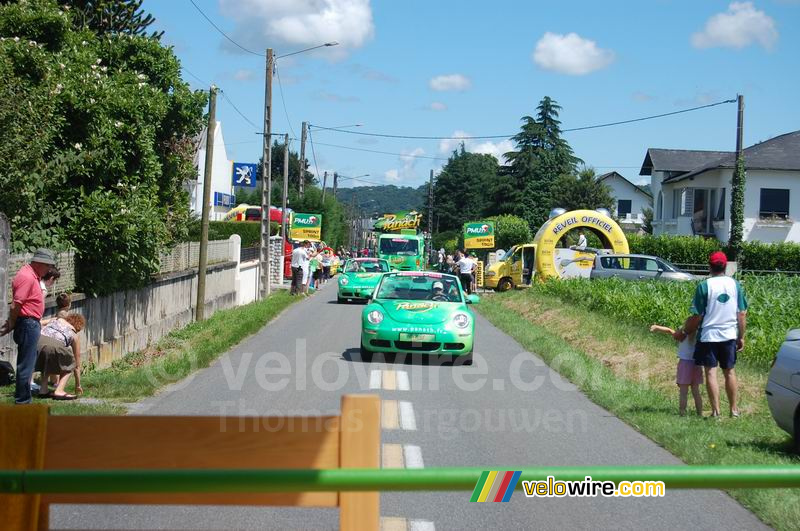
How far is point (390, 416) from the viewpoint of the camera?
957cm

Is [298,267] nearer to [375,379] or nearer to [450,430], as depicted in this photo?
[375,379]

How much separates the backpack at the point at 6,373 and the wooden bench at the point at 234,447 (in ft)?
25.7

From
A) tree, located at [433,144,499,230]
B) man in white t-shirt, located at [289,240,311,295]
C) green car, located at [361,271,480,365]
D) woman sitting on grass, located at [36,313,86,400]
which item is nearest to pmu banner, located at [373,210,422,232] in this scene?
Answer: man in white t-shirt, located at [289,240,311,295]

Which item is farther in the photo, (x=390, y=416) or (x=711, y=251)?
(x=711, y=251)

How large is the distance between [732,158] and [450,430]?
48.7 m

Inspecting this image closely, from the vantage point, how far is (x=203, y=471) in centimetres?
267

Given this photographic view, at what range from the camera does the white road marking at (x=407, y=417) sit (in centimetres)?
904

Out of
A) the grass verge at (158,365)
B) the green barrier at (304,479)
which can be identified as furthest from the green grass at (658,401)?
the grass verge at (158,365)

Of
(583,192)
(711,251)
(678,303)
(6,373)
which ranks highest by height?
(583,192)

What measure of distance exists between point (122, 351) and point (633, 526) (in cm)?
1036

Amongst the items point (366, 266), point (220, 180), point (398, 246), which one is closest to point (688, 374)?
point (366, 266)

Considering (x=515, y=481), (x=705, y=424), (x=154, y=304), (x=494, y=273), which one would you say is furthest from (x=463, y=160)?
(x=515, y=481)

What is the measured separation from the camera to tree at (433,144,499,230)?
108 m

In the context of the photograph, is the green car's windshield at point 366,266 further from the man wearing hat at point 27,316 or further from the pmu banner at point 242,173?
the pmu banner at point 242,173
